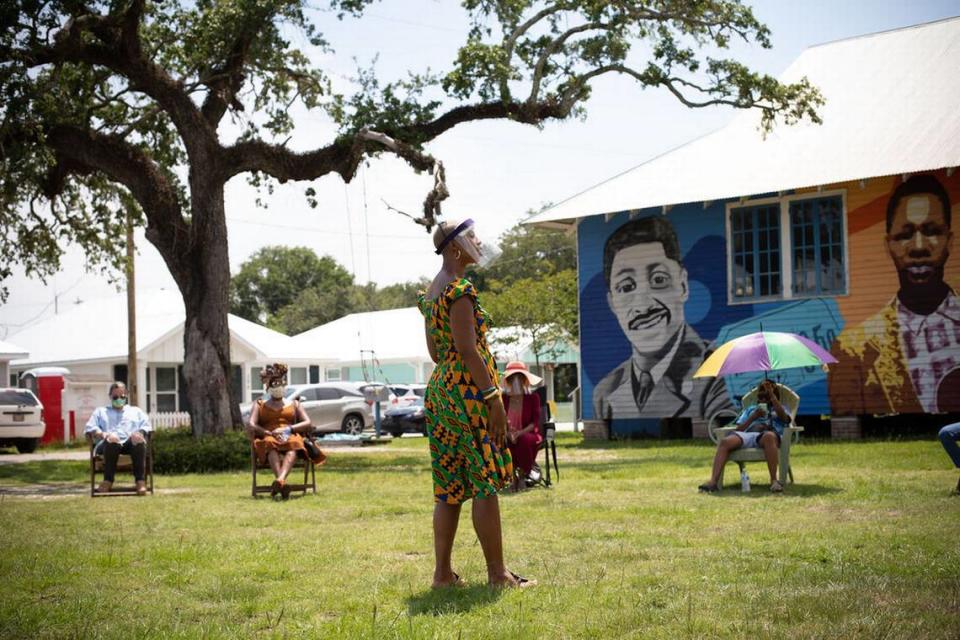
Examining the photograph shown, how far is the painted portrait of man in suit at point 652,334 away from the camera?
2314cm

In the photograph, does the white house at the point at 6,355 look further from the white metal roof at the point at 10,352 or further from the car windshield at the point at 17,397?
the car windshield at the point at 17,397

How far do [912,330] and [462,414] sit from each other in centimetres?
1641

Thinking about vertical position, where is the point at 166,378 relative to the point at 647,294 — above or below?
below

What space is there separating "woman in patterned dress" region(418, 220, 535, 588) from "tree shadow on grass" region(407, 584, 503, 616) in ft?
0.37

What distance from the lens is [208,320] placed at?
20328mm

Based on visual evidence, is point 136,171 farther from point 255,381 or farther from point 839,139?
point 255,381

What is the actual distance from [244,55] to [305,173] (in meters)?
2.46

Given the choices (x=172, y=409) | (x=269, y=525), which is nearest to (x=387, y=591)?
(x=269, y=525)

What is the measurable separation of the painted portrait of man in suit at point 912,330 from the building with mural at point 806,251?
0.03 m

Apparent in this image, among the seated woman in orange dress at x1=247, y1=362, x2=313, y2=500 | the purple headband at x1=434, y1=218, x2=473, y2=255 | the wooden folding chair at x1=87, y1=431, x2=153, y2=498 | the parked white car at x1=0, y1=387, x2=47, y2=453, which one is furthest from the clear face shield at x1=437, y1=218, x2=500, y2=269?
the parked white car at x1=0, y1=387, x2=47, y2=453

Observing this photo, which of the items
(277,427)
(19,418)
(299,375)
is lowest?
(19,418)

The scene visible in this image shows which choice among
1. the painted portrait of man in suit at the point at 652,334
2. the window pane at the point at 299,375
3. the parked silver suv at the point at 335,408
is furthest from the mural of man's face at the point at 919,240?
the window pane at the point at 299,375

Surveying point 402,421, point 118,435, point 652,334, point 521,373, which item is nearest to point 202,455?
point 118,435

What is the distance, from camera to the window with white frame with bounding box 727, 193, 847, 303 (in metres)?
21.5
